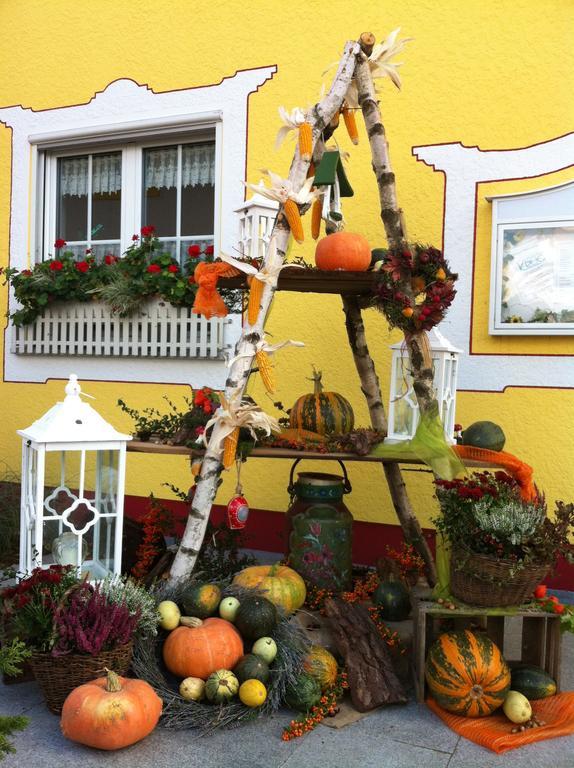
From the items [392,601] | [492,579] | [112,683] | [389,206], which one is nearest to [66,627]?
[112,683]

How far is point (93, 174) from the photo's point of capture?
6188 mm

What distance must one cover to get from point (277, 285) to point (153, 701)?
1861mm

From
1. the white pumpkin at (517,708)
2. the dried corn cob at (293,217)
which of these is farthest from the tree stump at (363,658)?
the dried corn cob at (293,217)

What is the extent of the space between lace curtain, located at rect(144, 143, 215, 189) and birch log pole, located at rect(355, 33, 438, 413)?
2.39 meters

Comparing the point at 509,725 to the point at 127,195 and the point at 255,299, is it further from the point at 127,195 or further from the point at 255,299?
the point at 127,195

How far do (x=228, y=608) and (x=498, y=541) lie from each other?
3.96 feet

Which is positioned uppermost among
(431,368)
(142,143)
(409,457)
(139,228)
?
(142,143)

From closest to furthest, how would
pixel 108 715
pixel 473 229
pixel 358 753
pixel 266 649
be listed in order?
pixel 108 715 → pixel 358 753 → pixel 266 649 → pixel 473 229

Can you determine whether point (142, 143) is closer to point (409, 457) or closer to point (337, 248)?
point (337, 248)

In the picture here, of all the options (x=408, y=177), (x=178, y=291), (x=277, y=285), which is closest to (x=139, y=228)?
(x=178, y=291)

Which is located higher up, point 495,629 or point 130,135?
point 130,135

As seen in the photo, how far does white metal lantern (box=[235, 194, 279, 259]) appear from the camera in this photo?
3.73 m

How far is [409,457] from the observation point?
3510 mm

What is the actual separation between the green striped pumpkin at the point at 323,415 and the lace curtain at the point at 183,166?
2583 millimetres
